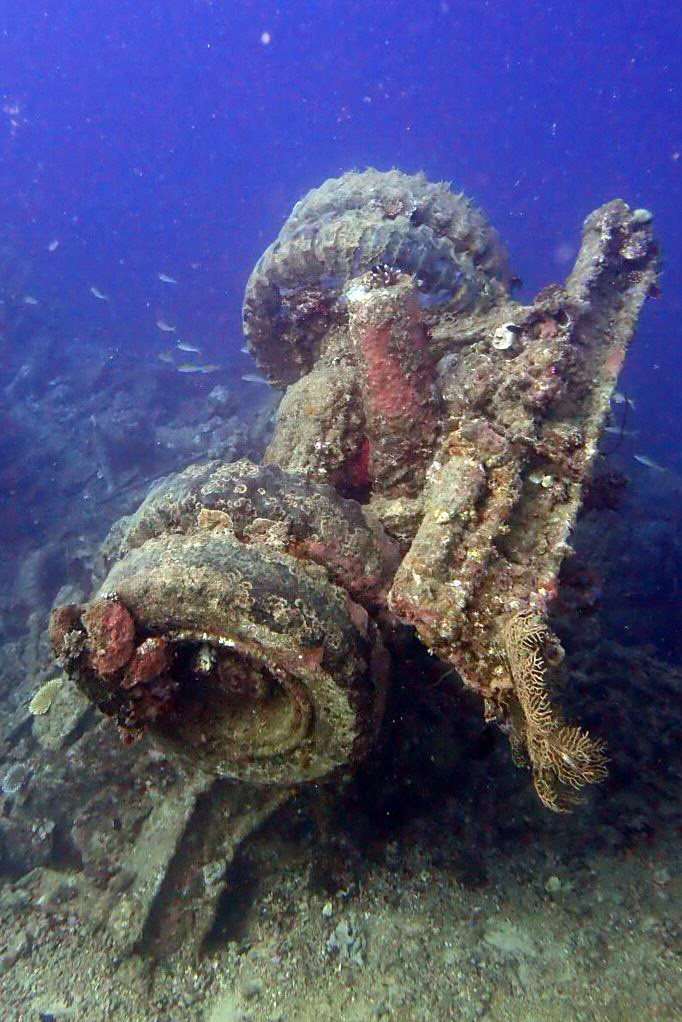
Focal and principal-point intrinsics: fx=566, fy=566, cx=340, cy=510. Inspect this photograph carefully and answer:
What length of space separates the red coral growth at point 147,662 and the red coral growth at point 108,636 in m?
0.05

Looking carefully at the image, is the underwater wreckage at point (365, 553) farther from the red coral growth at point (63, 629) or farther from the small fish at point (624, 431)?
the small fish at point (624, 431)

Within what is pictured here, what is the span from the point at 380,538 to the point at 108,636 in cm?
199

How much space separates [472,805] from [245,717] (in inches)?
85.8

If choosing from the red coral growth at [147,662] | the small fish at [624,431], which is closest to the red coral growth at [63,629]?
the red coral growth at [147,662]

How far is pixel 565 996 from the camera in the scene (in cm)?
362

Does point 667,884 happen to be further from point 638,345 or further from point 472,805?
point 638,345

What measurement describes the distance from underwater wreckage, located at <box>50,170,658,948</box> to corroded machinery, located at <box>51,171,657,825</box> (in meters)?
0.02

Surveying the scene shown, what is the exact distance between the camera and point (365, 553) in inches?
162

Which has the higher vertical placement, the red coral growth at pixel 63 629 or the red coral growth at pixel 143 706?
the red coral growth at pixel 63 629

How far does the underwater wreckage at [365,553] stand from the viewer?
331 centimetres

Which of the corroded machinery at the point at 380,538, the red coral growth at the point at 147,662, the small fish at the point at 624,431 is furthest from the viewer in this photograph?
the small fish at the point at 624,431

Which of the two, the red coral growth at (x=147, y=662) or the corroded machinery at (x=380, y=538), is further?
the red coral growth at (x=147, y=662)

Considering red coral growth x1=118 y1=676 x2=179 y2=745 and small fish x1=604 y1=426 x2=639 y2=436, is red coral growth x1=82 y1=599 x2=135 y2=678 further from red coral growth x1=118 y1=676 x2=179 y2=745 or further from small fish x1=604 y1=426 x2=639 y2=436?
small fish x1=604 y1=426 x2=639 y2=436

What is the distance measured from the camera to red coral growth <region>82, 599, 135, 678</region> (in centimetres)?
335
